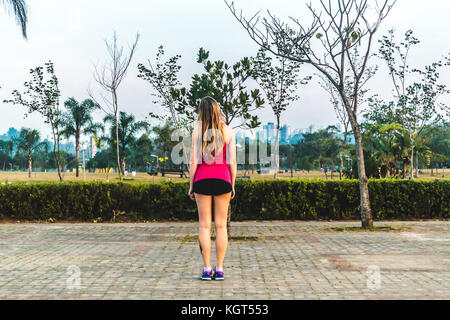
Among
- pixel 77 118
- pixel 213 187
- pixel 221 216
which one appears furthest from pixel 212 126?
pixel 77 118

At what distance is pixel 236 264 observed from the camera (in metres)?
7.01

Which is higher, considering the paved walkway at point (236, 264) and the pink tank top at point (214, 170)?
the pink tank top at point (214, 170)

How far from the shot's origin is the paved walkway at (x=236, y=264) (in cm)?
532

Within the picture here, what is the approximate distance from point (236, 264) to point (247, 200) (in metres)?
6.35

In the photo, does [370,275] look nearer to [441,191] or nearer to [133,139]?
[441,191]

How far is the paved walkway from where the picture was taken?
5.32 metres

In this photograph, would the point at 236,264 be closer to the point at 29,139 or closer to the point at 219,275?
the point at 219,275

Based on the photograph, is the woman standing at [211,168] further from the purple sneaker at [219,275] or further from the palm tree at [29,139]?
the palm tree at [29,139]

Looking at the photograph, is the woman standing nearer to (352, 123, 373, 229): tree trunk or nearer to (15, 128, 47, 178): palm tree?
(352, 123, 373, 229): tree trunk

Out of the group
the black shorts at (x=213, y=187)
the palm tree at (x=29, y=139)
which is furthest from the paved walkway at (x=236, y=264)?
the palm tree at (x=29, y=139)

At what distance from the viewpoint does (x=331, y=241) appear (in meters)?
9.33

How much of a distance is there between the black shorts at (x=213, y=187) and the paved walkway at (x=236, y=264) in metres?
1.05

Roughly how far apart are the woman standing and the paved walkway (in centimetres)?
69
